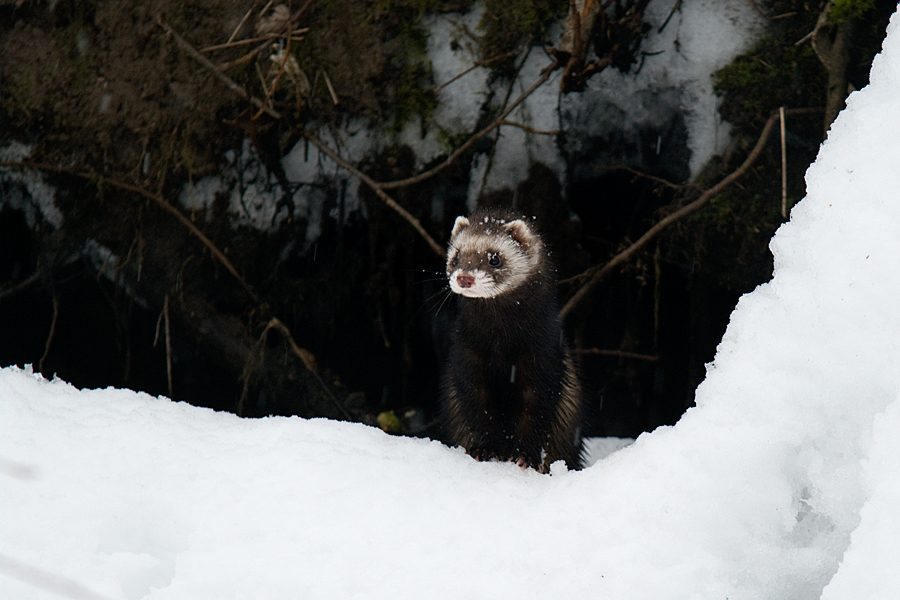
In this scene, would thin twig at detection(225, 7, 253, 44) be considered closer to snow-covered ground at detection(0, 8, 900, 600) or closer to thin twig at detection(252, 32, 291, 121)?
thin twig at detection(252, 32, 291, 121)

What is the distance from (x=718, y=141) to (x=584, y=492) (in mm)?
2657

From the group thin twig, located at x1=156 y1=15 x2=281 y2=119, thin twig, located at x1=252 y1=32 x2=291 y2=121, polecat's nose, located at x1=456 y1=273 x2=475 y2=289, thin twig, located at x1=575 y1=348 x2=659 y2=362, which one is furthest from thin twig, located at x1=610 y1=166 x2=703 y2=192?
thin twig, located at x1=156 y1=15 x2=281 y2=119

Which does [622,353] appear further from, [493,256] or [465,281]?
[465,281]

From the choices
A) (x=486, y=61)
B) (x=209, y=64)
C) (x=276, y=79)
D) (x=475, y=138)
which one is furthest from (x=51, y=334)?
(x=486, y=61)

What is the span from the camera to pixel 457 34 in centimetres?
370

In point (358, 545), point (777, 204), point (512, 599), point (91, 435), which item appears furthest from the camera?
point (777, 204)

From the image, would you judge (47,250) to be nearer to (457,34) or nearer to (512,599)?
(457,34)

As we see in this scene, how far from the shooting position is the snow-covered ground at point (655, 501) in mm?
1279

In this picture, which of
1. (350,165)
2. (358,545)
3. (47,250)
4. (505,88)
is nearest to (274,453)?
(358,545)

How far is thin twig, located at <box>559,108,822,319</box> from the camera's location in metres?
3.47

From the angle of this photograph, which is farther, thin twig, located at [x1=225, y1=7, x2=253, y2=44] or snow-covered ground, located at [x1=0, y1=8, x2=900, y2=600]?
thin twig, located at [x1=225, y1=7, x2=253, y2=44]

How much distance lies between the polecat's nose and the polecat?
51 mm

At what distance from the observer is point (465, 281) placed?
2.64 m

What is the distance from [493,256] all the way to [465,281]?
0.24 metres
